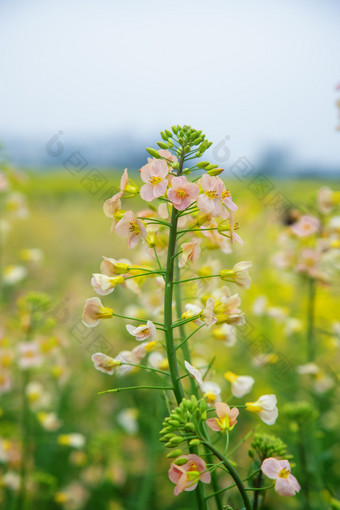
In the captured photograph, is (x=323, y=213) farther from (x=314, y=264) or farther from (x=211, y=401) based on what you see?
(x=211, y=401)

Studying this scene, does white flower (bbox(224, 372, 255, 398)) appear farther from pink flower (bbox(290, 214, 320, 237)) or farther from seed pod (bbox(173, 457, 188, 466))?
pink flower (bbox(290, 214, 320, 237))

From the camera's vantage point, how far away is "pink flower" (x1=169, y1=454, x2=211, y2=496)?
81 cm

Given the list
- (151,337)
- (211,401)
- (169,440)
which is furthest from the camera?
(211,401)

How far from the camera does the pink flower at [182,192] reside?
3.00 feet

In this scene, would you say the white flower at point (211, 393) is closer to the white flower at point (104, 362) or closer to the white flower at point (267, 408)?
the white flower at point (267, 408)

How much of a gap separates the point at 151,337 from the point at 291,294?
2594mm

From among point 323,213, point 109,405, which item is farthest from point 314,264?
point 109,405

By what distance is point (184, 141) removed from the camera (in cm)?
101

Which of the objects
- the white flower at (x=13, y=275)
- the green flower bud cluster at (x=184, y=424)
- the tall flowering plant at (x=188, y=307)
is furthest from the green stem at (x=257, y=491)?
the white flower at (x=13, y=275)

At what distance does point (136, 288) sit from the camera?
3.85 feet

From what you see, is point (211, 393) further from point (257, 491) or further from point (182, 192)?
point (182, 192)

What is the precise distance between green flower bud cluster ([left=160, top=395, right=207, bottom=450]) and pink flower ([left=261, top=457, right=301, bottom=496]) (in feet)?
0.57

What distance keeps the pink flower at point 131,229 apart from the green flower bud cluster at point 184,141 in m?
0.16

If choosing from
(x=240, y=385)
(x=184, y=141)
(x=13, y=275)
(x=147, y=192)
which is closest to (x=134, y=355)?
(x=240, y=385)
